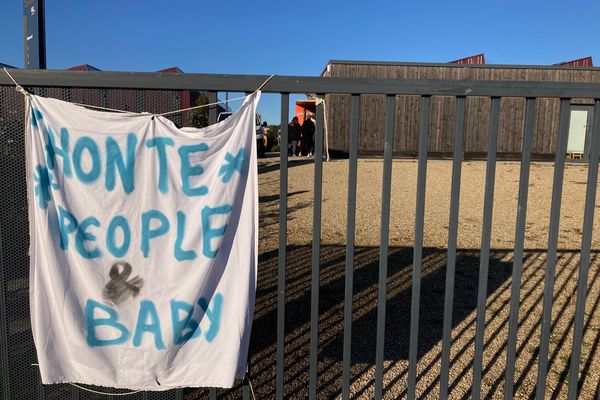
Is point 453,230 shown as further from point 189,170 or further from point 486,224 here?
point 189,170

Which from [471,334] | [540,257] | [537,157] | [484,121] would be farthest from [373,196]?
[537,157]

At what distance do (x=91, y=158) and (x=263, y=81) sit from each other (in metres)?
0.92

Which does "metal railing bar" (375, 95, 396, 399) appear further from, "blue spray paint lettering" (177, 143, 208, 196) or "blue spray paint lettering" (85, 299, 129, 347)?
"blue spray paint lettering" (85, 299, 129, 347)

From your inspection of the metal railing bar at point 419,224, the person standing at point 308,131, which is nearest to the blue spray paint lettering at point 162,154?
the metal railing bar at point 419,224

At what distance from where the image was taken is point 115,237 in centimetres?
238

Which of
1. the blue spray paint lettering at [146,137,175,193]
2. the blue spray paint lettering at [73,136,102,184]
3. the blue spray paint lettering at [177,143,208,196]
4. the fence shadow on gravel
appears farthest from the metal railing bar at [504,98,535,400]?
the blue spray paint lettering at [73,136,102,184]

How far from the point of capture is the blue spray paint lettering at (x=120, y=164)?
2348mm

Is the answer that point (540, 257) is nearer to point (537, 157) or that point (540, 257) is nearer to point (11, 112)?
point (11, 112)

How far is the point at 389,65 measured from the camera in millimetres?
18719

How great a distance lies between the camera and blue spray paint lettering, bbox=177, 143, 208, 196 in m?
2.35

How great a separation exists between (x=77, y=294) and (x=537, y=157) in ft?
67.3

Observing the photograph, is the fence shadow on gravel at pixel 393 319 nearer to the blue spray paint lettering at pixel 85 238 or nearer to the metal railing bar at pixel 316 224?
the metal railing bar at pixel 316 224

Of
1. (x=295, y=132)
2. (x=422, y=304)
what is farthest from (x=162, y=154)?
(x=295, y=132)

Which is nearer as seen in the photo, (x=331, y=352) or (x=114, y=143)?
(x=114, y=143)
